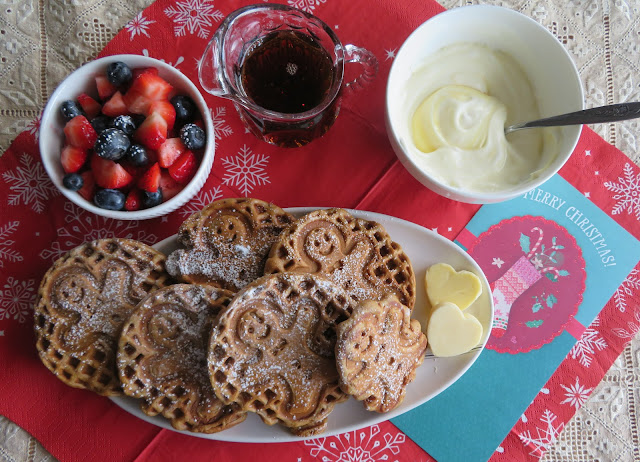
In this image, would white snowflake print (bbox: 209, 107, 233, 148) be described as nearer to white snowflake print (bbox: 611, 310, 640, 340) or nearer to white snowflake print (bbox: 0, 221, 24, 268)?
white snowflake print (bbox: 0, 221, 24, 268)

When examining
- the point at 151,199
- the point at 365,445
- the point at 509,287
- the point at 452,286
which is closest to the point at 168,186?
the point at 151,199

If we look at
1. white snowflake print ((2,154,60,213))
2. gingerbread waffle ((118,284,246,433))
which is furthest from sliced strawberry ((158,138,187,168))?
white snowflake print ((2,154,60,213))

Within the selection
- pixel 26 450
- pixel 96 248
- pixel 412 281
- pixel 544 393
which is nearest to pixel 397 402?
pixel 412 281

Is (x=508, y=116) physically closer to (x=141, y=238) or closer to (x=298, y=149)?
(x=298, y=149)

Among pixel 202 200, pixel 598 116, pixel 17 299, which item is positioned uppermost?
pixel 598 116

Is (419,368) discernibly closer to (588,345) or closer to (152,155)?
(588,345)


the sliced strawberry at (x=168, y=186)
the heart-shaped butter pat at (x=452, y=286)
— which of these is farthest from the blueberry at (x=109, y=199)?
the heart-shaped butter pat at (x=452, y=286)

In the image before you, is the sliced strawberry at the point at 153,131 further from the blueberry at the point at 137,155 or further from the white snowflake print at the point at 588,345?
the white snowflake print at the point at 588,345
